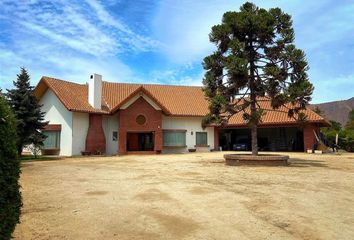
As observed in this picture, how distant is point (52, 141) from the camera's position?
30062 mm

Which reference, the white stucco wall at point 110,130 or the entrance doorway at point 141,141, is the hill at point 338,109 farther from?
the white stucco wall at point 110,130

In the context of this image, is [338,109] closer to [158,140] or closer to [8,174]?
[158,140]

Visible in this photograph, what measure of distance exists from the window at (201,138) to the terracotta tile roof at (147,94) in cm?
217

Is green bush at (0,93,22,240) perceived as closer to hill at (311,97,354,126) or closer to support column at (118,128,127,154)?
support column at (118,128,127,154)

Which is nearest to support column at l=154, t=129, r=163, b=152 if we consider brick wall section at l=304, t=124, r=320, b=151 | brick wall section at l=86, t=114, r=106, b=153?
brick wall section at l=86, t=114, r=106, b=153

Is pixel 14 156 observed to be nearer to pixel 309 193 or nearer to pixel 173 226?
pixel 173 226

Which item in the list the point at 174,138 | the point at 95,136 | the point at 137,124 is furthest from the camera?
the point at 174,138

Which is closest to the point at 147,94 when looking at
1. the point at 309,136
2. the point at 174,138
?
the point at 174,138

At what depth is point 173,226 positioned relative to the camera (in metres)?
6.93

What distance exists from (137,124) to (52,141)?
7.48 metres

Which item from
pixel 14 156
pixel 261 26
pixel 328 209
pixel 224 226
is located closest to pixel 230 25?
pixel 261 26

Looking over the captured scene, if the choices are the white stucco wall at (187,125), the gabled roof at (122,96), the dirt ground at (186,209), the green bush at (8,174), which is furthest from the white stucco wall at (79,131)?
the green bush at (8,174)

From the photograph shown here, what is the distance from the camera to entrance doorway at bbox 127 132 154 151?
120ft

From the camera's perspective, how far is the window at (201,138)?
123 feet
